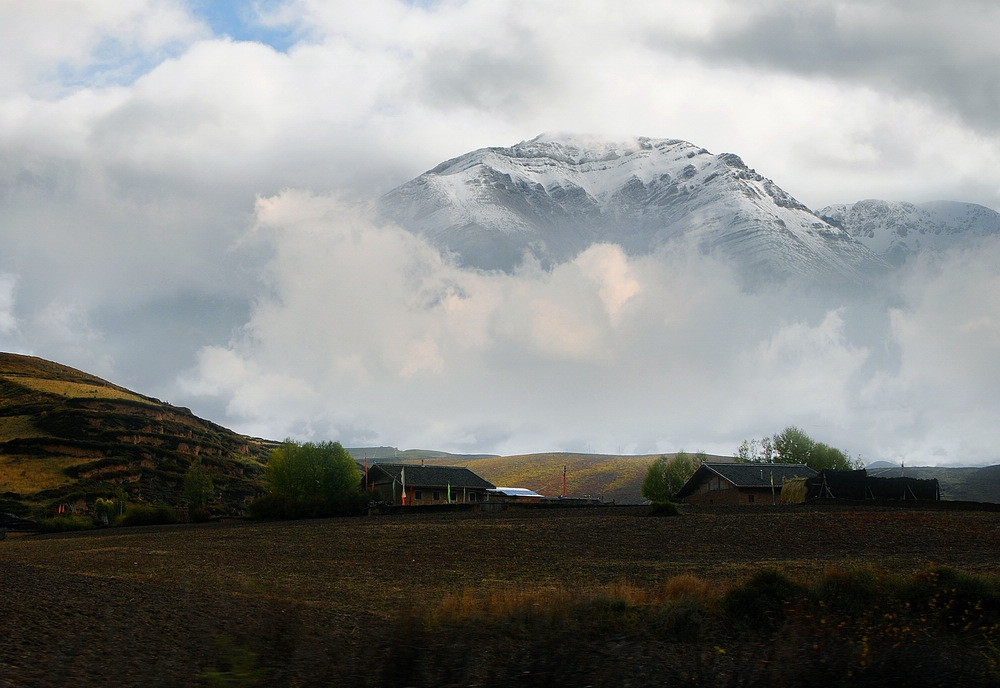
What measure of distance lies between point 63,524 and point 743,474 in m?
58.1

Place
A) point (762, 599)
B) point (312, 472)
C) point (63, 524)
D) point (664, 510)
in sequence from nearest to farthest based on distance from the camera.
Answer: point (762, 599)
point (664, 510)
point (63, 524)
point (312, 472)

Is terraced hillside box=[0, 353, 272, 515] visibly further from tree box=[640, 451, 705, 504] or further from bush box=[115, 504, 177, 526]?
tree box=[640, 451, 705, 504]

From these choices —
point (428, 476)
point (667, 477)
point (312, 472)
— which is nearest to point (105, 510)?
point (312, 472)

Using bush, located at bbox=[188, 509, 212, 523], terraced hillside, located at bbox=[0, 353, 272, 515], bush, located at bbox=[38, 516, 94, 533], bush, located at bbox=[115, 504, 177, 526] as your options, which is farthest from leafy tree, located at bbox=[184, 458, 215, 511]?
bush, located at bbox=[188, 509, 212, 523]

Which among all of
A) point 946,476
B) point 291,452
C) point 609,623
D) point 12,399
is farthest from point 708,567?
point 946,476

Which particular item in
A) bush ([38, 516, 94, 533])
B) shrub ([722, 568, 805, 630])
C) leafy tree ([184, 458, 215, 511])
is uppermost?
shrub ([722, 568, 805, 630])

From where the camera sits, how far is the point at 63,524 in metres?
65.0

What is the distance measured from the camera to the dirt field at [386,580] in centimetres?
842

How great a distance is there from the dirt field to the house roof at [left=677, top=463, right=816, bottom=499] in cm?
2425

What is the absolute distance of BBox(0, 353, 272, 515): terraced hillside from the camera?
9556cm

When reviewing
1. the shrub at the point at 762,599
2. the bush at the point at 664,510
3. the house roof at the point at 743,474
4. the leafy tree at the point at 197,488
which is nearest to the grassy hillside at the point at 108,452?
the leafy tree at the point at 197,488

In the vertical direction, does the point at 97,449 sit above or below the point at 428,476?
above

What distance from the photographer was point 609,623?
11.6 meters

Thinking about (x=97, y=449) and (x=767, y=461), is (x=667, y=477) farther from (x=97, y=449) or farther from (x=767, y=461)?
(x=97, y=449)
